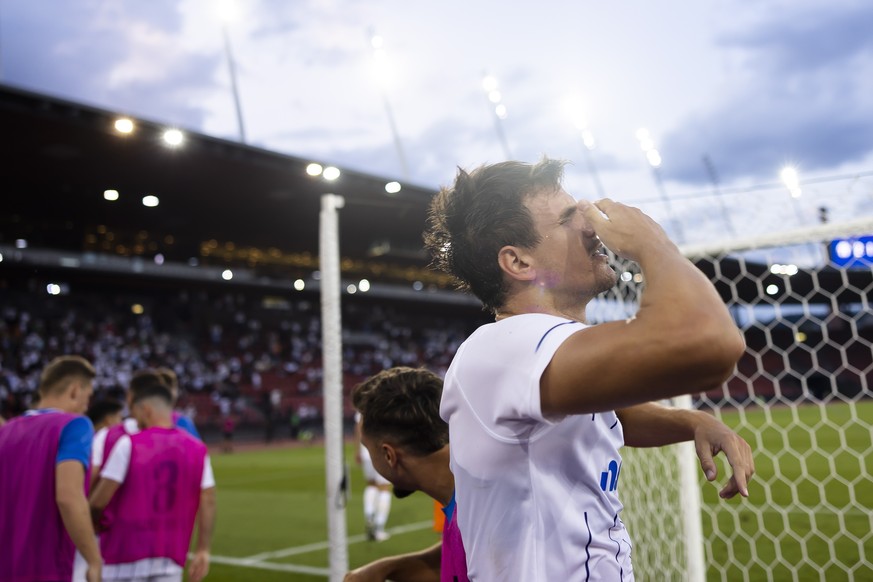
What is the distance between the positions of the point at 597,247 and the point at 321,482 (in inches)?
637

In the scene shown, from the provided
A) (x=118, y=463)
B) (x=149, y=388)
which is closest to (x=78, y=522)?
(x=118, y=463)

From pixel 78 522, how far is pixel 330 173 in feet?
52.3

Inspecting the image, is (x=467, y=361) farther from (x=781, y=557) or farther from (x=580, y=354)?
(x=781, y=557)

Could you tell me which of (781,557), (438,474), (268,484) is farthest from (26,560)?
(268,484)

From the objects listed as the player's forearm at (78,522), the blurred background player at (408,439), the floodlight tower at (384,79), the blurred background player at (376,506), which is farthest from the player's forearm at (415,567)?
the floodlight tower at (384,79)

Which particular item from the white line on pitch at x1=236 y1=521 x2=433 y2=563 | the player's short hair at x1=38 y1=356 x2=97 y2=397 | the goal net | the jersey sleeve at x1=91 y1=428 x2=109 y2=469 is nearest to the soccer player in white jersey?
the goal net

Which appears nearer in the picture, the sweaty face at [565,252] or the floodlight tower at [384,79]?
the sweaty face at [565,252]

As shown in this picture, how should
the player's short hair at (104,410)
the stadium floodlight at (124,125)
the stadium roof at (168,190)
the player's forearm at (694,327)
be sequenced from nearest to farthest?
1. the player's forearm at (694,327)
2. the player's short hair at (104,410)
3. the stadium floodlight at (124,125)
4. the stadium roof at (168,190)

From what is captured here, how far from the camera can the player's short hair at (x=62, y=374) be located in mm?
3674

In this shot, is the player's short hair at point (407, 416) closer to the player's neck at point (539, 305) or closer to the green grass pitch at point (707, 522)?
the player's neck at point (539, 305)

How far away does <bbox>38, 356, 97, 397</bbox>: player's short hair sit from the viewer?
145 inches

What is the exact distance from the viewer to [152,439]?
4070mm

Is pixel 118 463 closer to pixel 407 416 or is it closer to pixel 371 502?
pixel 407 416

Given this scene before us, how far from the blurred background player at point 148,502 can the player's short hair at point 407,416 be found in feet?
8.04
